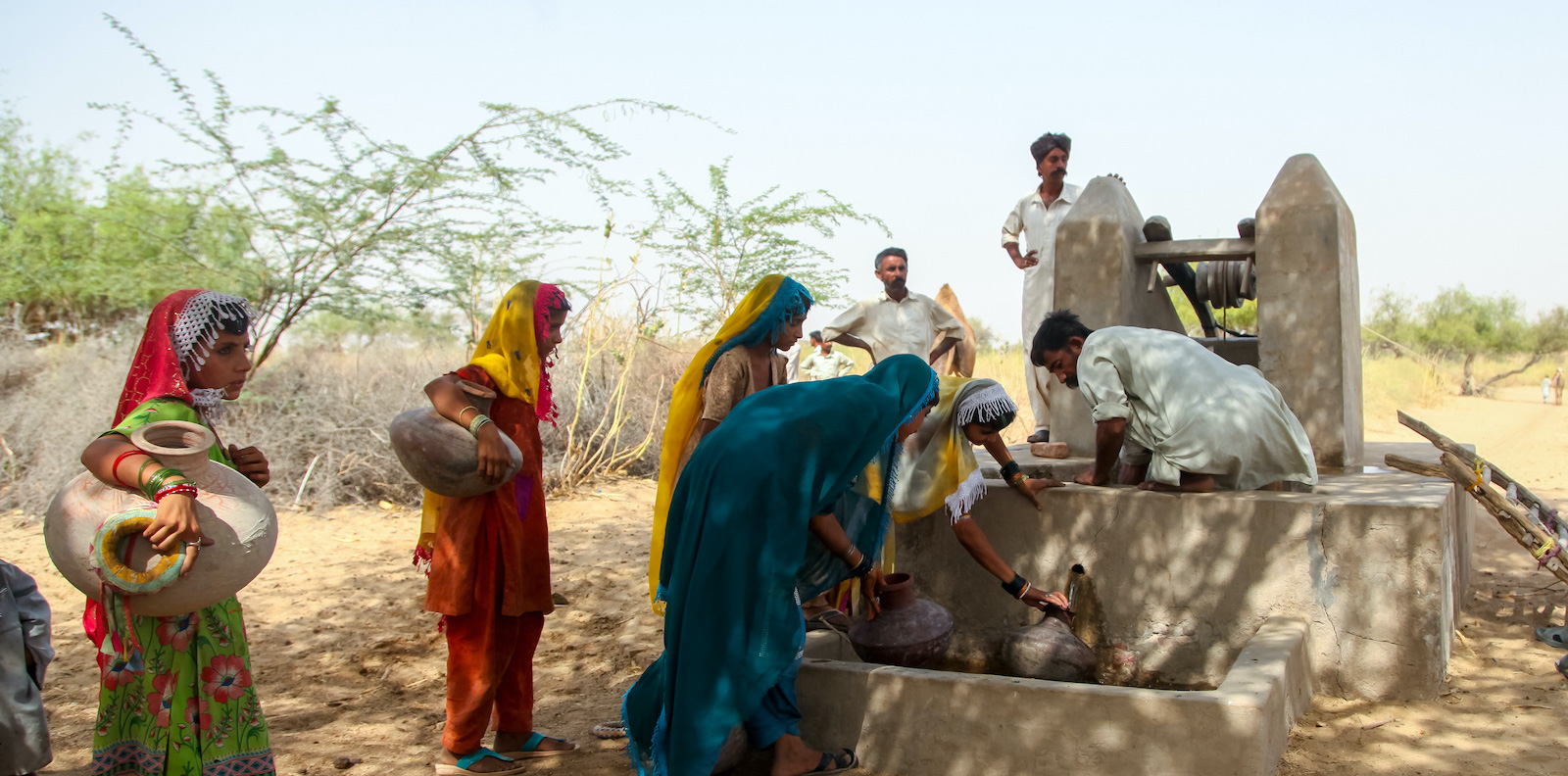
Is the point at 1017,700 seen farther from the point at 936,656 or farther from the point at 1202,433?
the point at 1202,433

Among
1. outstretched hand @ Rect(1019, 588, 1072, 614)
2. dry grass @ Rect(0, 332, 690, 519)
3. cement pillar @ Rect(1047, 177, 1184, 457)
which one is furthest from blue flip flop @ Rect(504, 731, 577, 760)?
→ dry grass @ Rect(0, 332, 690, 519)

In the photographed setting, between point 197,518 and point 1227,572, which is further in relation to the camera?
point 1227,572

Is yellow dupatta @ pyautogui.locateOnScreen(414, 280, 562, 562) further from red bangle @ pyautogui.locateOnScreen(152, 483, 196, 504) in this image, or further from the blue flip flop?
red bangle @ pyautogui.locateOnScreen(152, 483, 196, 504)

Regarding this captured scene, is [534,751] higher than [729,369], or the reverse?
[729,369]

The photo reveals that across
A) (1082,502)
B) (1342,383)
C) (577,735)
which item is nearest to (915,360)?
(1082,502)

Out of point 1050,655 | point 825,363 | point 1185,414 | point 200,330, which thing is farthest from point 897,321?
point 200,330

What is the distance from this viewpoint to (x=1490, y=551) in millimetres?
6719

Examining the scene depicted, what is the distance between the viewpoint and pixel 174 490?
2.36 meters

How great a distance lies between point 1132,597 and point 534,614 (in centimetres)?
247

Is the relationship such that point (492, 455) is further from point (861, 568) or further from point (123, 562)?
point (861, 568)

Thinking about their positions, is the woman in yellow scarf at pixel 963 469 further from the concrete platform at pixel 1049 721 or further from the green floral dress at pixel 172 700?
the green floral dress at pixel 172 700

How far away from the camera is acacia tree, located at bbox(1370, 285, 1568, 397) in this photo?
35.7 metres

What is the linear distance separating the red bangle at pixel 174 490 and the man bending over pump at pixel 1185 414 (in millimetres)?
3345

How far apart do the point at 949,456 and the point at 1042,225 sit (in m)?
3.29
